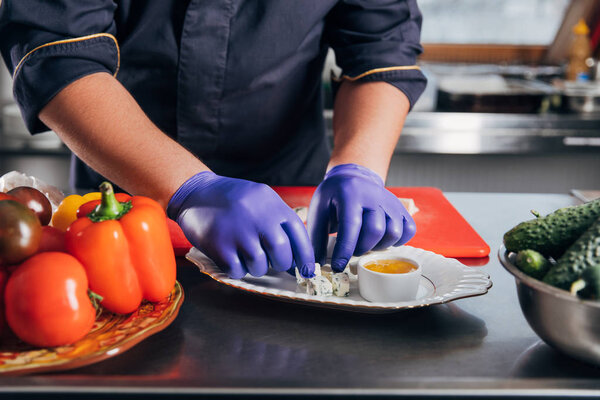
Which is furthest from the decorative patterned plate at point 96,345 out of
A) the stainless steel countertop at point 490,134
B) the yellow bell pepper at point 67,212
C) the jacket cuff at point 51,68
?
the stainless steel countertop at point 490,134

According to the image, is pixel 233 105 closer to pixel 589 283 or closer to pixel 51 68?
pixel 51 68

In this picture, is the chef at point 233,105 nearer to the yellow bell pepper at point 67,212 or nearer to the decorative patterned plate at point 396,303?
the decorative patterned plate at point 396,303

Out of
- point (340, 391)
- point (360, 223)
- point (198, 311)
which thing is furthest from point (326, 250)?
point (340, 391)

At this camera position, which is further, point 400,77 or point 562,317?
point 400,77

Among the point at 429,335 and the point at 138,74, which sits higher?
the point at 138,74

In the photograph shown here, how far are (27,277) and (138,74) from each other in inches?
34.1

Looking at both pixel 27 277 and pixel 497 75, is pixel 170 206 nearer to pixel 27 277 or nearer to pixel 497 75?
pixel 27 277

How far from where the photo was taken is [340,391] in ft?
2.15

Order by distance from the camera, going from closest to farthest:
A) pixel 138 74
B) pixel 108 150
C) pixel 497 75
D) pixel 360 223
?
1. pixel 360 223
2. pixel 108 150
3. pixel 138 74
4. pixel 497 75

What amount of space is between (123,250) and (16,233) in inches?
5.3

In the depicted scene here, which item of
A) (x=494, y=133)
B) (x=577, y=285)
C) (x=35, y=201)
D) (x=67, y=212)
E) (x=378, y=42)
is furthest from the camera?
(x=494, y=133)

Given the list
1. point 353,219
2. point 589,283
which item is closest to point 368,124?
point 353,219

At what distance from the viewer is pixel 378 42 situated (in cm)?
154

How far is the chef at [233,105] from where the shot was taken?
3.16ft
